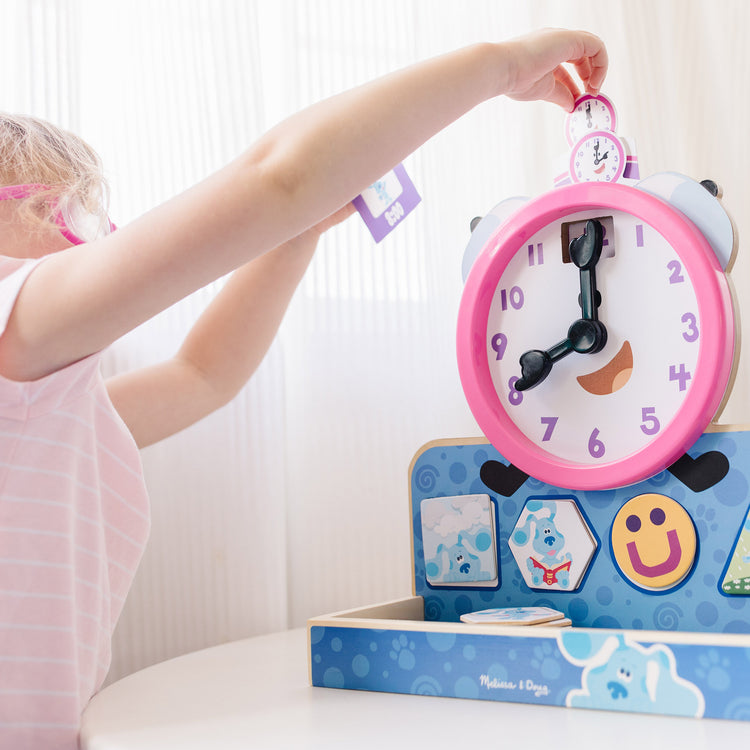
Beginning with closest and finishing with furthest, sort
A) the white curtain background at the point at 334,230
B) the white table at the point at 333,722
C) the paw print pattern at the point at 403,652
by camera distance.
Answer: the white table at the point at 333,722 < the paw print pattern at the point at 403,652 < the white curtain background at the point at 334,230

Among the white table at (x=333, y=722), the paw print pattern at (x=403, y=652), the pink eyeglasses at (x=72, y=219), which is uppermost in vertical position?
the pink eyeglasses at (x=72, y=219)

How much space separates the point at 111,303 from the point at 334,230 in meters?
0.51

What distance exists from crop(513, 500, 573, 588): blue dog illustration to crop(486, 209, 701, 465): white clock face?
0.16 ft

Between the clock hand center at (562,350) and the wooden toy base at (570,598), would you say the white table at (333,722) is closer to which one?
the wooden toy base at (570,598)

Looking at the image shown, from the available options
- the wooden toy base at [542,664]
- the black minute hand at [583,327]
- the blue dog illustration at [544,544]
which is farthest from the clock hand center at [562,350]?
the wooden toy base at [542,664]

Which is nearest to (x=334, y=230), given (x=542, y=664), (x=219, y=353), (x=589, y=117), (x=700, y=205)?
(x=219, y=353)

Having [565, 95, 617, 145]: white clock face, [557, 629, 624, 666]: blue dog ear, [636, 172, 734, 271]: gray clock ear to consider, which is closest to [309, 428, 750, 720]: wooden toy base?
[557, 629, 624, 666]: blue dog ear

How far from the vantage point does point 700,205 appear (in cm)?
64

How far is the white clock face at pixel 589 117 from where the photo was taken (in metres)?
0.71

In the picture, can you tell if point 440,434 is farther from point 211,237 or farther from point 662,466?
point 211,237

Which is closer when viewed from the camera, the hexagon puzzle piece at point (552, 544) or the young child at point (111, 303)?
the young child at point (111, 303)

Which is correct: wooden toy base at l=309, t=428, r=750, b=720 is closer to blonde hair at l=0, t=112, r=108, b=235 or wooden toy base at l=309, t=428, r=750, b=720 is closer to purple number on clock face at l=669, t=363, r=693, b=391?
purple number on clock face at l=669, t=363, r=693, b=391

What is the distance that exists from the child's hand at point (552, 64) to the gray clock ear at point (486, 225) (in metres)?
0.09

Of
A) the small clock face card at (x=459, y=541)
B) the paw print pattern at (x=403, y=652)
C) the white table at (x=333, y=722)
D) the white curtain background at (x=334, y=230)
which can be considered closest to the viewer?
the white table at (x=333, y=722)
